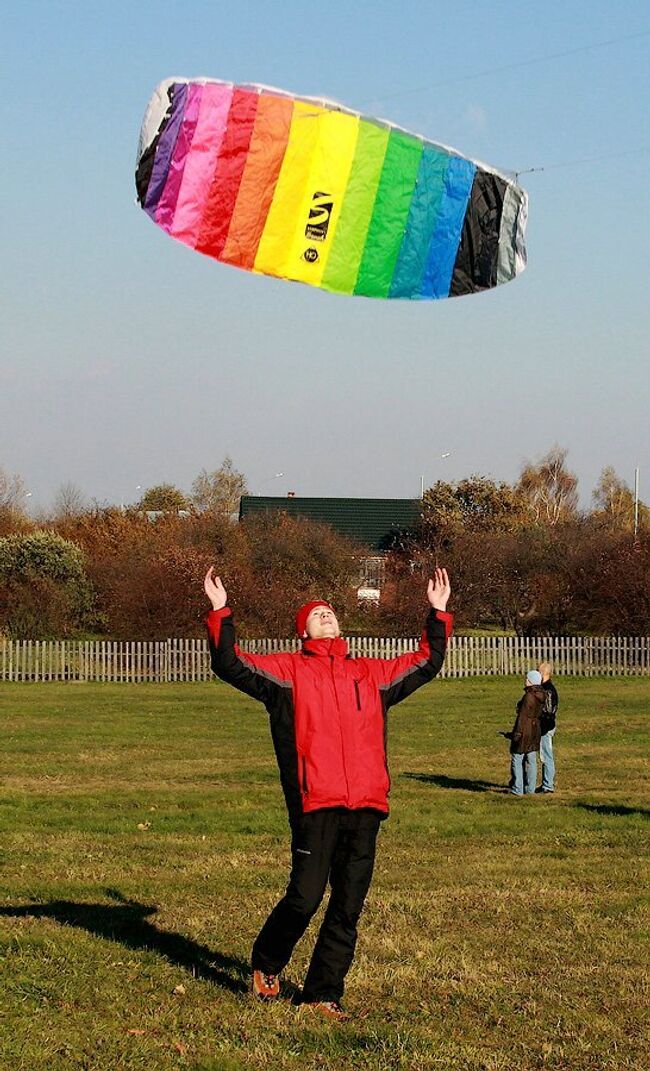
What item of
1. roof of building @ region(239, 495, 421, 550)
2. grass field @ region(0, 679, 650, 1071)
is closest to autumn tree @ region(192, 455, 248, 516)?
roof of building @ region(239, 495, 421, 550)

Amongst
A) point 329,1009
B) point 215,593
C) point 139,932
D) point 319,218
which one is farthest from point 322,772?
point 319,218

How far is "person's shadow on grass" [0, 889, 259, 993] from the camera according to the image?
312 inches

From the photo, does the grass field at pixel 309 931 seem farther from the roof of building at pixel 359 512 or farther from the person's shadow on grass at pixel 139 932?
the roof of building at pixel 359 512

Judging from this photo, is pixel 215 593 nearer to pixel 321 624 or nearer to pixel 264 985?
pixel 321 624

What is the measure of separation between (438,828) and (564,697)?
22.1 metres

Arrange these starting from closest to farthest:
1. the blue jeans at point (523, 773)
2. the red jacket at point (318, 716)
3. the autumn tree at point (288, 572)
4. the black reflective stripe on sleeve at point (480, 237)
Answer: the red jacket at point (318, 716) → the black reflective stripe on sleeve at point (480, 237) → the blue jeans at point (523, 773) → the autumn tree at point (288, 572)

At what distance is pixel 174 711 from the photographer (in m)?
33.0

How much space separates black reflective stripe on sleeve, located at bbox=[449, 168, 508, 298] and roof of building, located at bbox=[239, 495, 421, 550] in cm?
8040

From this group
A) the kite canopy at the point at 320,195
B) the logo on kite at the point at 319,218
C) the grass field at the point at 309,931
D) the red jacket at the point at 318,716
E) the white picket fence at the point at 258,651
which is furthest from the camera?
the white picket fence at the point at 258,651

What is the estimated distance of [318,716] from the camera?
22.9 ft

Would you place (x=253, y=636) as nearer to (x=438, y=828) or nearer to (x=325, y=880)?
(x=438, y=828)

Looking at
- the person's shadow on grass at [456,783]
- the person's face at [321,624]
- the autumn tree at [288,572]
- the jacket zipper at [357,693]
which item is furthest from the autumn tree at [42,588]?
the jacket zipper at [357,693]

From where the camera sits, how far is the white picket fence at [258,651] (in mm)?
41344

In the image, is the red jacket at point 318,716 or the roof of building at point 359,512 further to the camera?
the roof of building at point 359,512
